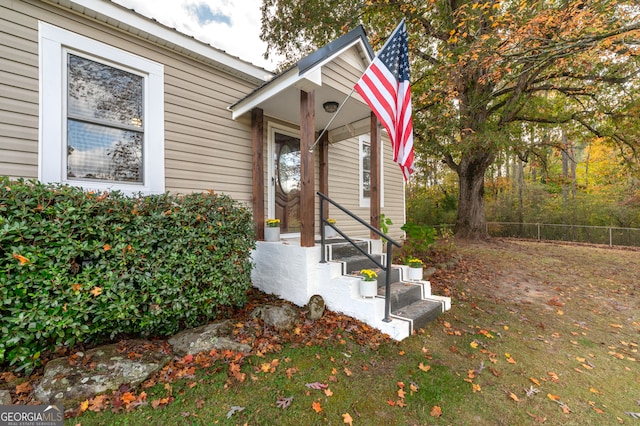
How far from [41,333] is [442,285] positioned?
17.9 ft

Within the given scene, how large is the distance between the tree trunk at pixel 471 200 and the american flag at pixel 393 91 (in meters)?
6.95

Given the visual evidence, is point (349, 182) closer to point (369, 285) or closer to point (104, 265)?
point (369, 285)

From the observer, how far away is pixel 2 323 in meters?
2.09

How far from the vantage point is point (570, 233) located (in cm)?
1159

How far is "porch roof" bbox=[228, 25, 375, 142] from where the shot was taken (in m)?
3.59

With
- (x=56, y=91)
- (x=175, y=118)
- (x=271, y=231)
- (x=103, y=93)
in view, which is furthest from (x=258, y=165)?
(x=56, y=91)

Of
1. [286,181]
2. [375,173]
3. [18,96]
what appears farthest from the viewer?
[286,181]

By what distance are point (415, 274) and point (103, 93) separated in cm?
509

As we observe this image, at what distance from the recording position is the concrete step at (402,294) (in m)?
3.60

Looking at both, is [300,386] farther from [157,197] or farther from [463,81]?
[463,81]

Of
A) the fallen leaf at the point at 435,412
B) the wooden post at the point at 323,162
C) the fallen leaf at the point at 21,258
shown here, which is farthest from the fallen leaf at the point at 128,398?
the wooden post at the point at 323,162

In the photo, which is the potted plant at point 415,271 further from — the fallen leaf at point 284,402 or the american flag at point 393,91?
the fallen leaf at point 284,402

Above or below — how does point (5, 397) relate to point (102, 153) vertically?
below

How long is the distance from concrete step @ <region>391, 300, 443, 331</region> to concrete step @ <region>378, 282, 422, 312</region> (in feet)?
0.17
